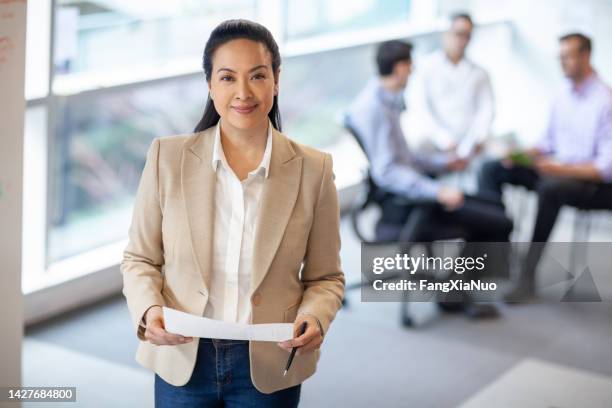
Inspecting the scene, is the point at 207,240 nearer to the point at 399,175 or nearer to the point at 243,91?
the point at 243,91

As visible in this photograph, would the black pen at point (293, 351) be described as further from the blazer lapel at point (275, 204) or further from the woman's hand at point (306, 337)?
the blazer lapel at point (275, 204)

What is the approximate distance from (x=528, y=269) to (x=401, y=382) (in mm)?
1629

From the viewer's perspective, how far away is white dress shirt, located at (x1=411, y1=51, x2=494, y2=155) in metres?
6.27

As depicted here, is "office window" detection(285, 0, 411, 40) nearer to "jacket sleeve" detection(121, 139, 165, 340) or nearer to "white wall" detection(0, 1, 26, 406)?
"white wall" detection(0, 1, 26, 406)

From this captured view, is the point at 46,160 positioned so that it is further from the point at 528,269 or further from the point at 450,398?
the point at 528,269

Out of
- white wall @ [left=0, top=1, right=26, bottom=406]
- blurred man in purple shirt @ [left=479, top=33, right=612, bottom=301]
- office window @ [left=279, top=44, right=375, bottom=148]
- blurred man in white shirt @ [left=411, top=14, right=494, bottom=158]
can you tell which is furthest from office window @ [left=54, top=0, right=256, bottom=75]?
blurred man in purple shirt @ [left=479, top=33, right=612, bottom=301]

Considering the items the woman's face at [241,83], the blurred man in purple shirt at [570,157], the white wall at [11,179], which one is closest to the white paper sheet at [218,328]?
the woman's face at [241,83]

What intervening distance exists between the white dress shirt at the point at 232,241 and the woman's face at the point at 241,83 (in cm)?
9

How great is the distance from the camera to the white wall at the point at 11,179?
120 inches

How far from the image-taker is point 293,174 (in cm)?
207

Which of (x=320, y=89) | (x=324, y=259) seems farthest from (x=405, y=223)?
(x=324, y=259)

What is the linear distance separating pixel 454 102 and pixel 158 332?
15.4ft

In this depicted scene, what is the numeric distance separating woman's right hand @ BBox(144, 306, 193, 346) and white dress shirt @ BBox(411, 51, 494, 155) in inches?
175

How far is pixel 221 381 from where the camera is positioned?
80.1 inches
